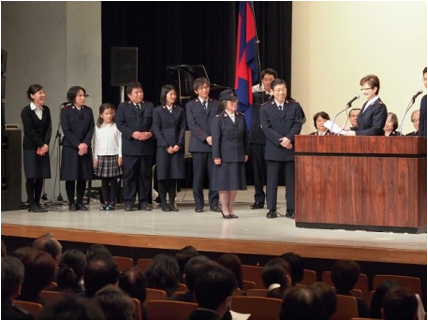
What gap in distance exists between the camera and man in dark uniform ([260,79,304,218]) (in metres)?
7.99

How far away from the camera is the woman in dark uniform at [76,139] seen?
8.55 m

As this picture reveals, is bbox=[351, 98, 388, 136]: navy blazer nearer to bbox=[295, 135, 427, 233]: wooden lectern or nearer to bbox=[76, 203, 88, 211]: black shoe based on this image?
bbox=[295, 135, 427, 233]: wooden lectern

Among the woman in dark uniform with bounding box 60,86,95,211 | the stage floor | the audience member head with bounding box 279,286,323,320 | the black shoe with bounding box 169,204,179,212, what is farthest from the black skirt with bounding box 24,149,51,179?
the audience member head with bounding box 279,286,323,320

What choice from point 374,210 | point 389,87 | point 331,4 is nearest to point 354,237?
point 374,210

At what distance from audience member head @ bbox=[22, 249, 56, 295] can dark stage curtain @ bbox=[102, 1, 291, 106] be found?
273 inches

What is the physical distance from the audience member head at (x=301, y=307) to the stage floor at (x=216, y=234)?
248cm

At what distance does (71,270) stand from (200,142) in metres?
3.66

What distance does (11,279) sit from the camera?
3980mm

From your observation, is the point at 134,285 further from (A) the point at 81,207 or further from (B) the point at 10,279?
(A) the point at 81,207

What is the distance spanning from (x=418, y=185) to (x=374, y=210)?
15.3 inches

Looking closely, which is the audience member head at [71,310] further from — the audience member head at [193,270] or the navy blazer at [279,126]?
the navy blazer at [279,126]

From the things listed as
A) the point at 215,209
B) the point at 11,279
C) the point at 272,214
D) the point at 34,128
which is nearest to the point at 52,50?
the point at 34,128

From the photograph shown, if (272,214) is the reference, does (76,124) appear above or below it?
above

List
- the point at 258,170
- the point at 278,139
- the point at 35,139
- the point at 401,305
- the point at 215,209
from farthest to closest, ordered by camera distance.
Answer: the point at 258,170, the point at 215,209, the point at 35,139, the point at 278,139, the point at 401,305
